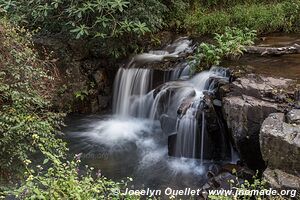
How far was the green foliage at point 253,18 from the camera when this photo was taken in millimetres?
10125

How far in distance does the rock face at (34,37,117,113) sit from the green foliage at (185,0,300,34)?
9.83 feet

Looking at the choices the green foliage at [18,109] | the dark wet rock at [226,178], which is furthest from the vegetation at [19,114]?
the dark wet rock at [226,178]

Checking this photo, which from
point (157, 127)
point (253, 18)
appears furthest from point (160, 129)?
point (253, 18)

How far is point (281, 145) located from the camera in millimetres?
5043

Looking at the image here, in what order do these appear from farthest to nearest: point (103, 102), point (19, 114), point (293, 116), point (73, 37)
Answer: point (103, 102)
point (73, 37)
point (293, 116)
point (19, 114)

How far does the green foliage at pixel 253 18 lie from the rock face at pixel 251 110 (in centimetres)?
405

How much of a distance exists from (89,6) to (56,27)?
1.68 metres

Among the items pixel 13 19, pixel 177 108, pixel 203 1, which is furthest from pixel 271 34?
pixel 13 19

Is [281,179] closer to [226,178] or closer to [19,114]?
[226,178]

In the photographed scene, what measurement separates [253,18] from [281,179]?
6571mm

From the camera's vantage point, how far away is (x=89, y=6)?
830 centimetres

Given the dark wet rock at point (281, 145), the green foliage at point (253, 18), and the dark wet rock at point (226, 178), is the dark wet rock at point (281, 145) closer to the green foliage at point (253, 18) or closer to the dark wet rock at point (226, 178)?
the dark wet rock at point (226, 178)

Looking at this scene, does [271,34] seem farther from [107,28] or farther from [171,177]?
[171,177]

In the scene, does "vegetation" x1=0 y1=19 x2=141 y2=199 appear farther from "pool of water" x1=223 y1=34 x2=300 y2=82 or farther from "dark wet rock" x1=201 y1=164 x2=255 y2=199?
"pool of water" x1=223 y1=34 x2=300 y2=82
